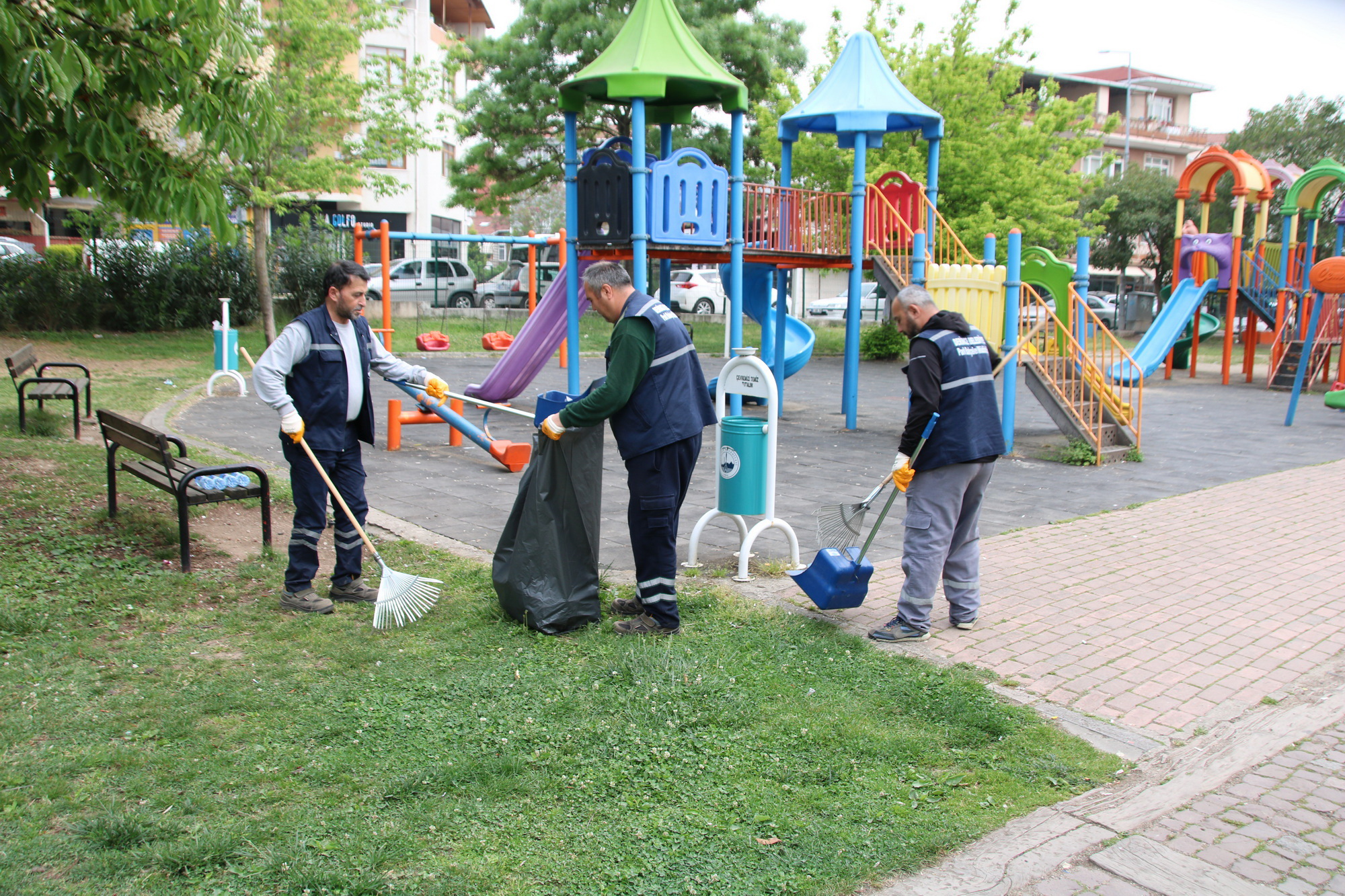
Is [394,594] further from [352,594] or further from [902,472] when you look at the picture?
[902,472]

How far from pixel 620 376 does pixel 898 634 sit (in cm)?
183

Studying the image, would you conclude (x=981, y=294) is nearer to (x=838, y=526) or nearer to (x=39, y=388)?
(x=838, y=526)

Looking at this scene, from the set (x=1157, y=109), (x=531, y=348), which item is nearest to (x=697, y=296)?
(x=531, y=348)

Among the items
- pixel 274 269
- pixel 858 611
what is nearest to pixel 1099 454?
pixel 858 611

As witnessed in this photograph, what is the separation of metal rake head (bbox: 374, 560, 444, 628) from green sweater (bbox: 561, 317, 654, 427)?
116cm

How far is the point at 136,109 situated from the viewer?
611 centimetres

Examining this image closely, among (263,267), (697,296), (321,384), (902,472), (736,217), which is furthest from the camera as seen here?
(697,296)

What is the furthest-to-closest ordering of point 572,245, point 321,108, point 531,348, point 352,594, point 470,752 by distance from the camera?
point 321,108 < point 531,348 < point 572,245 < point 352,594 < point 470,752

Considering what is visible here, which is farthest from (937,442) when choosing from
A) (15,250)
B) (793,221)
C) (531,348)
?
(15,250)

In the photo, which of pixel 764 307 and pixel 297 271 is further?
pixel 297 271

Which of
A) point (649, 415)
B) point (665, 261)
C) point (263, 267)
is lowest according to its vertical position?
point (649, 415)

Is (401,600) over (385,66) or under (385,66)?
under

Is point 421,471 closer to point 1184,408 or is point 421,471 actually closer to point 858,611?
point 858,611

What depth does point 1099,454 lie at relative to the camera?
1016cm
